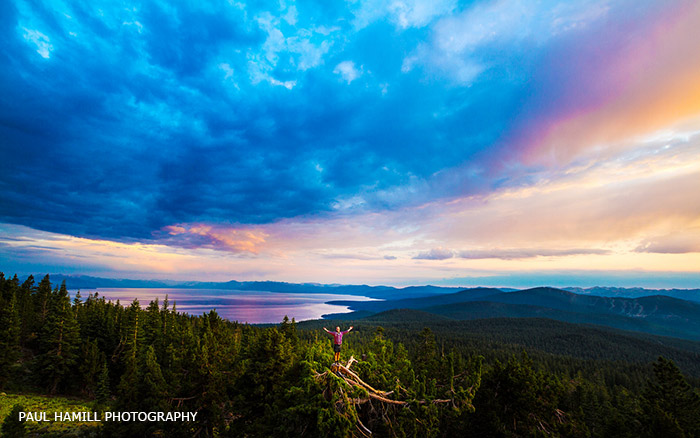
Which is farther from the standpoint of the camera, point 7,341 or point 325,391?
point 7,341

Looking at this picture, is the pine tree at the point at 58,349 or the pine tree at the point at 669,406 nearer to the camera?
the pine tree at the point at 669,406

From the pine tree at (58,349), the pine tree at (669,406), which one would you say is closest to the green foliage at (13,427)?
the pine tree at (58,349)

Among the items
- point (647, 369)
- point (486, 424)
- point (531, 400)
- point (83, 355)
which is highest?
point (531, 400)

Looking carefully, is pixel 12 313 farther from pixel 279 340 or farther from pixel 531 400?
pixel 531 400

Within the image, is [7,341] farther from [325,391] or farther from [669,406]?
[669,406]

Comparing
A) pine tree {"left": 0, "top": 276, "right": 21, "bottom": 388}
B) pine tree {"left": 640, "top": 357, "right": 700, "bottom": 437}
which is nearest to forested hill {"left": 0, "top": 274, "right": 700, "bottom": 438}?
pine tree {"left": 640, "top": 357, "right": 700, "bottom": 437}

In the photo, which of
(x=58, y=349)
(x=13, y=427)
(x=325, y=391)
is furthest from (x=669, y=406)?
(x=58, y=349)

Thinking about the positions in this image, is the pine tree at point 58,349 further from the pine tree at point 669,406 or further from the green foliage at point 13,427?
the pine tree at point 669,406

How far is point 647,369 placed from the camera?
130m

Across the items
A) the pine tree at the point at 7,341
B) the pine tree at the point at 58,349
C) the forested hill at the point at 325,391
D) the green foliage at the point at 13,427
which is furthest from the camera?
the pine tree at the point at 58,349

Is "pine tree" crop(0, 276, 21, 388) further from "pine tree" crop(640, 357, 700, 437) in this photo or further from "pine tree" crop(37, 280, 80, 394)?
"pine tree" crop(640, 357, 700, 437)

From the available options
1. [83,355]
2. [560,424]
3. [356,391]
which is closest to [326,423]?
[356,391]

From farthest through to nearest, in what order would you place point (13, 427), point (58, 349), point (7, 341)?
point (58, 349) → point (7, 341) → point (13, 427)

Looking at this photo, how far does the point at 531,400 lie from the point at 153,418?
2756cm
